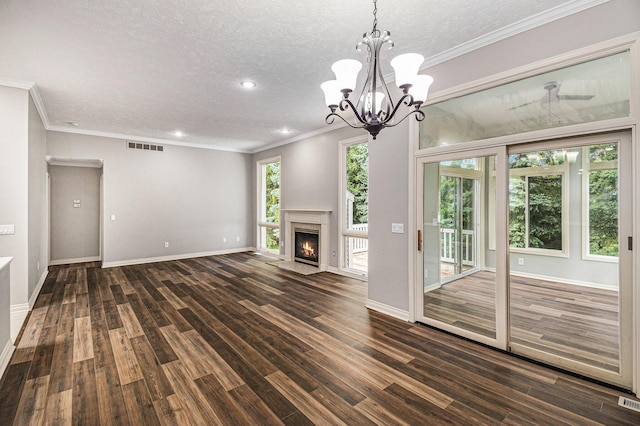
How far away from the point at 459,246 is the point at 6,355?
4568mm

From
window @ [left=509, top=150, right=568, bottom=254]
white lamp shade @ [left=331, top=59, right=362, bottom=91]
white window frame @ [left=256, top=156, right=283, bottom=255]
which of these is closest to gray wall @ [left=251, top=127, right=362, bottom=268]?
white window frame @ [left=256, top=156, right=283, bottom=255]

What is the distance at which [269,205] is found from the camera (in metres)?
8.43

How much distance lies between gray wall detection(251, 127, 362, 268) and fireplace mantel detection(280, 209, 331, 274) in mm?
125

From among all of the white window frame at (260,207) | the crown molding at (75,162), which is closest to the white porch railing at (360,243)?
the white window frame at (260,207)

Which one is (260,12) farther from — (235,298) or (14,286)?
(14,286)

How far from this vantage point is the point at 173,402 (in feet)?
6.84

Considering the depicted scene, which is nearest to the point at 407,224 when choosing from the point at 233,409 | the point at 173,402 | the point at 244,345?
the point at 244,345

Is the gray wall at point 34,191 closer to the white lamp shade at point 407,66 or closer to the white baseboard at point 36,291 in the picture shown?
the white baseboard at point 36,291

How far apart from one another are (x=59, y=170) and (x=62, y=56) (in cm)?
504

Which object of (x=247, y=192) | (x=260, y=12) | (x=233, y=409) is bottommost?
(x=233, y=409)

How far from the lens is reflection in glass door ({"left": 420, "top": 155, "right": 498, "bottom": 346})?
10.0ft

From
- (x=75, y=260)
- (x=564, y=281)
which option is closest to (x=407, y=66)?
(x=564, y=281)

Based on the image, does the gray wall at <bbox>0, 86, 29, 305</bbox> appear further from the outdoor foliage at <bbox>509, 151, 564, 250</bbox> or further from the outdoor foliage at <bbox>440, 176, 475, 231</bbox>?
the outdoor foliage at <bbox>509, 151, 564, 250</bbox>

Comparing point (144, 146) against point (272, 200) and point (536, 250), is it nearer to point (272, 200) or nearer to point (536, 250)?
point (272, 200)
